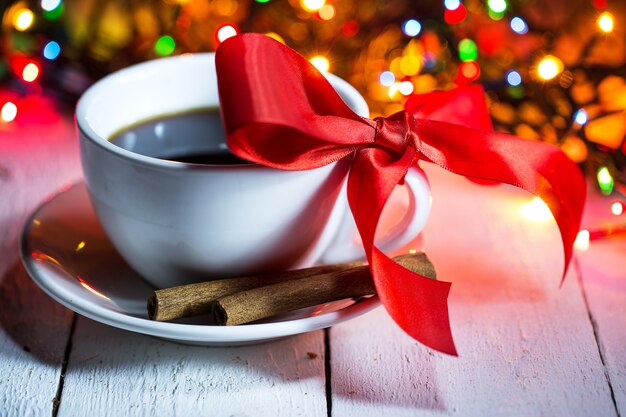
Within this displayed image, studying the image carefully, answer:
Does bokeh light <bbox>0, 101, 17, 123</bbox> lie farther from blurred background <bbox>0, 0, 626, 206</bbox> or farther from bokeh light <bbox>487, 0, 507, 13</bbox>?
bokeh light <bbox>487, 0, 507, 13</bbox>

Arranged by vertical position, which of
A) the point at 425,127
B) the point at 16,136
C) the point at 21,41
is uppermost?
the point at 425,127

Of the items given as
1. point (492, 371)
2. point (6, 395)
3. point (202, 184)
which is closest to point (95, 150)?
point (202, 184)

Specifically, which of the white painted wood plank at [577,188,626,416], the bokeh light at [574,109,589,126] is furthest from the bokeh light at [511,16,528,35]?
the white painted wood plank at [577,188,626,416]

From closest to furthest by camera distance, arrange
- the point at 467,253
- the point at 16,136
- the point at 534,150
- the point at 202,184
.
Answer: the point at 202,184 → the point at 534,150 → the point at 467,253 → the point at 16,136

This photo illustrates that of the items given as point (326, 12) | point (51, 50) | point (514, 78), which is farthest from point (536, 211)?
point (51, 50)

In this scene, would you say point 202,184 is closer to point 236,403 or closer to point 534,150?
point 236,403

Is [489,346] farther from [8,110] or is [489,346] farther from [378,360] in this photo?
[8,110]

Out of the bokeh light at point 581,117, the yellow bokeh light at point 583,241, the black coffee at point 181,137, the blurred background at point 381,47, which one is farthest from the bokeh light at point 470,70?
the black coffee at point 181,137
